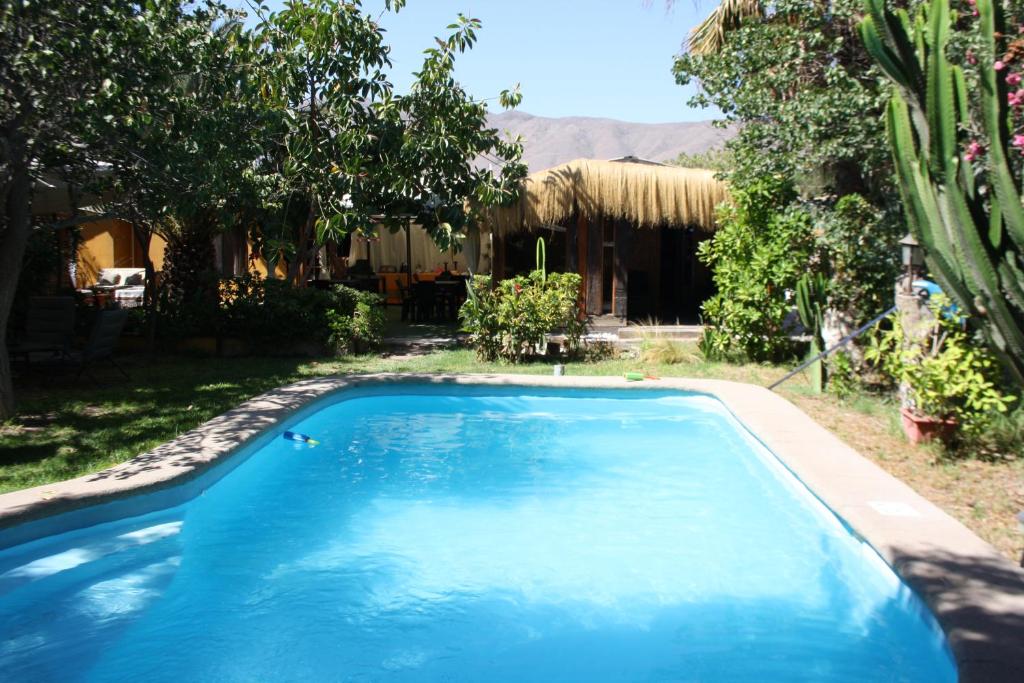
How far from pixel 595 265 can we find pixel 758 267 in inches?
174

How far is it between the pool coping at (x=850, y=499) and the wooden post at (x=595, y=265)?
527 cm

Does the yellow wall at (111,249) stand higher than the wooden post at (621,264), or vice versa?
the yellow wall at (111,249)

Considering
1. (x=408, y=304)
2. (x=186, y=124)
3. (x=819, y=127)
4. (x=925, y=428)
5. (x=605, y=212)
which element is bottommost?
(x=925, y=428)

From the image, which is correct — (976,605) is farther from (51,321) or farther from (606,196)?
(606,196)

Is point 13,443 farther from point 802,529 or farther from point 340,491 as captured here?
point 802,529

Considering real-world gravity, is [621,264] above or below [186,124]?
below

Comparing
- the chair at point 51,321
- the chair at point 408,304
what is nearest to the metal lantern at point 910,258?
the chair at point 51,321

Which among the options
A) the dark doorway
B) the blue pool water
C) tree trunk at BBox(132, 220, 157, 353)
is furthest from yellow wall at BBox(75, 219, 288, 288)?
the blue pool water

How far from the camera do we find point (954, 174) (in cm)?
444

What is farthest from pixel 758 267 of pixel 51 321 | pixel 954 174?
pixel 51 321

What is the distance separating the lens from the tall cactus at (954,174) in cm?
437

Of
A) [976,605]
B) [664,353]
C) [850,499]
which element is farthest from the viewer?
[664,353]

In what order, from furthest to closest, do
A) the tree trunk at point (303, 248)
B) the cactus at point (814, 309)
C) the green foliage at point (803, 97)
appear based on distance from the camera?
the tree trunk at point (303, 248) < the cactus at point (814, 309) < the green foliage at point (803, 97)

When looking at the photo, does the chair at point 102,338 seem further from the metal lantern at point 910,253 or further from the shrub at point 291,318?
the metal lantern at point 910,253
